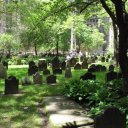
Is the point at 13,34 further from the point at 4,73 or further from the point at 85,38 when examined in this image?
the point at 4,73

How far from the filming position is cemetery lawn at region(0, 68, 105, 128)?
348 inches

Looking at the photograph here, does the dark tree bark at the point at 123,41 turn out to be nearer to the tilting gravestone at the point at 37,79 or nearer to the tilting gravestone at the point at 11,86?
the tilting gravestone at the point at 11,86

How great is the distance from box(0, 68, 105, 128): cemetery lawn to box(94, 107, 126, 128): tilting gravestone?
2302 mm

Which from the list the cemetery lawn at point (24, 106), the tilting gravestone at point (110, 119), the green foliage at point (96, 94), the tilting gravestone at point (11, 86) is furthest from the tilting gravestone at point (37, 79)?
the tilting gravestone at point (110, 119)

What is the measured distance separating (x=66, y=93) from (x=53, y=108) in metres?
1.97

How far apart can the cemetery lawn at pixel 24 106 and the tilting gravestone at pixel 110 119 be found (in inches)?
90.6

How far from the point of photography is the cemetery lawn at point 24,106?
8845 mm

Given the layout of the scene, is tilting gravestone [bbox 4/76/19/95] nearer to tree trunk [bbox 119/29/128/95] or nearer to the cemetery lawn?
the cemetery lawn

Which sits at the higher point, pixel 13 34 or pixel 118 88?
pixel 13 34

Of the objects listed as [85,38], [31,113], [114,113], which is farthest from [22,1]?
[85,38]

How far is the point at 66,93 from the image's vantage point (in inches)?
461

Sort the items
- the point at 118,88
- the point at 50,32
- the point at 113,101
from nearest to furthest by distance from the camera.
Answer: the point at 113,101 < the point at 118,88 < the point at 50,32

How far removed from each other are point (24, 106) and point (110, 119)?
4.60 metres

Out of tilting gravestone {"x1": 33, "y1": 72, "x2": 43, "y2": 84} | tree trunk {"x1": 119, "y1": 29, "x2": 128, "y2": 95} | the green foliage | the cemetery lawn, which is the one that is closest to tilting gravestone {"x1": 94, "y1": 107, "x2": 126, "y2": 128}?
the green foliage
